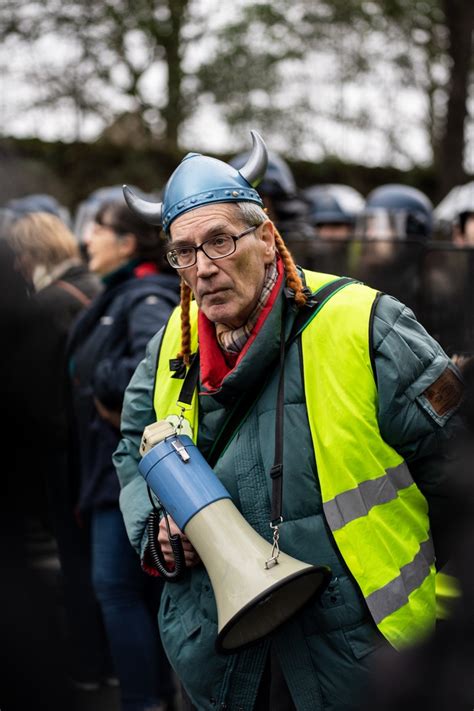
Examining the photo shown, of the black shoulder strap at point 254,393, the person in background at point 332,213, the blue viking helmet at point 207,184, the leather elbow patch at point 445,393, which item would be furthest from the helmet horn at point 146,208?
the person in background at point 332,213

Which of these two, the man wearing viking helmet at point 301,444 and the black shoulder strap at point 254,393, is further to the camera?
the black shoulder strap at point 254,393

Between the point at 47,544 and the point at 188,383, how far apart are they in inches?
140

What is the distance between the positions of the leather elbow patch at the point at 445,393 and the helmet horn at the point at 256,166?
696 millimetres

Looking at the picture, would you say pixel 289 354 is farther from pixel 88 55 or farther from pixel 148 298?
pixel 88 55

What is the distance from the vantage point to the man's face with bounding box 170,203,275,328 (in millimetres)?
2344

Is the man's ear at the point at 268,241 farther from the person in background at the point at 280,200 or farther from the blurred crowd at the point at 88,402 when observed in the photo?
the person in background at the point at 280,200

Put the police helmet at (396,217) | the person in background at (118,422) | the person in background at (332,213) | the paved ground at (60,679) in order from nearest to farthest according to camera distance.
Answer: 1. the person in background at (118,422)
2. the paved ground at (60,679)
3. the police helmet at (396,217)
4. the person in background at (332,213)

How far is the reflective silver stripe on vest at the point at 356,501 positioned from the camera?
2.18 meters

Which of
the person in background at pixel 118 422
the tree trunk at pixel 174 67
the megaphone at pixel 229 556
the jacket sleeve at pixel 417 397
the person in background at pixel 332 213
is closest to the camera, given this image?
the megaphone at pixel 229 556

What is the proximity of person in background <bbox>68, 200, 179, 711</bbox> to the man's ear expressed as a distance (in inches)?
48.6

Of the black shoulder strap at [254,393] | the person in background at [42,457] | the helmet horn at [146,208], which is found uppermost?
the helmet horn at [146,208]

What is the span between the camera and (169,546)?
2.41 metres

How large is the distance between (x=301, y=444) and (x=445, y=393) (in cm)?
37

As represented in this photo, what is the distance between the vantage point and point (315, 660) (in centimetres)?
222
